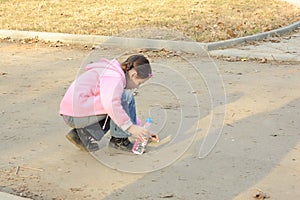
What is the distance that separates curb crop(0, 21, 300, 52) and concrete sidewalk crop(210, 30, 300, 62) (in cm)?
16

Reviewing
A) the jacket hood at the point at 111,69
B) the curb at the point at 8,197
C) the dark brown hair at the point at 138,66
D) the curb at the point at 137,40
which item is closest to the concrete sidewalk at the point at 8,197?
the curb at the point at 8,197

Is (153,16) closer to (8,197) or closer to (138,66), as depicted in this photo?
(138,66)

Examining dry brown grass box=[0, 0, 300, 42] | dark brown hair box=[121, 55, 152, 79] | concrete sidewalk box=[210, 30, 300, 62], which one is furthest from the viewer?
dry brown grass box=[0, 0, 300, 42]

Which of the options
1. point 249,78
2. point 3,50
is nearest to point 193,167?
point 249,78

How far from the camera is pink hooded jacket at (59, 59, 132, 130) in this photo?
3748 millimetres

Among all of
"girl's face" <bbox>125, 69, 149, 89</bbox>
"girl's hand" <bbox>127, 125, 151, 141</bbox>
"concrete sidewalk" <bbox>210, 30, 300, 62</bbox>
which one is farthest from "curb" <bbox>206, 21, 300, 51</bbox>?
"girl's hand" <bbox>127, 125, 151, 141</bbox>

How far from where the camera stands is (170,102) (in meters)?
5.25

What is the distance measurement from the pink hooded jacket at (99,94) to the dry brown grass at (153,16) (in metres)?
4.20

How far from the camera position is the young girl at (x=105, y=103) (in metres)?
3.76

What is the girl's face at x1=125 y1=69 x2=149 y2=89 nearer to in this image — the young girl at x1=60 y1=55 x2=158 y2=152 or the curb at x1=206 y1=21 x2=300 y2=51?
the young girl at x1=60 y1=55 x2=158 y2=152

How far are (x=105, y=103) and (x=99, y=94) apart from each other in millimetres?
110

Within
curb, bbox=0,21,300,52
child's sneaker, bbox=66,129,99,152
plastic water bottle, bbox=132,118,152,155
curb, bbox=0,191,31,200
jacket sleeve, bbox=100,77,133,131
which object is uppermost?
jacket sleeve, bbox=100,77,133,131

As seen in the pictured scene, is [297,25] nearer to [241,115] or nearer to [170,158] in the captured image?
[241,115]

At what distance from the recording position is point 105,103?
3775 millimetres
